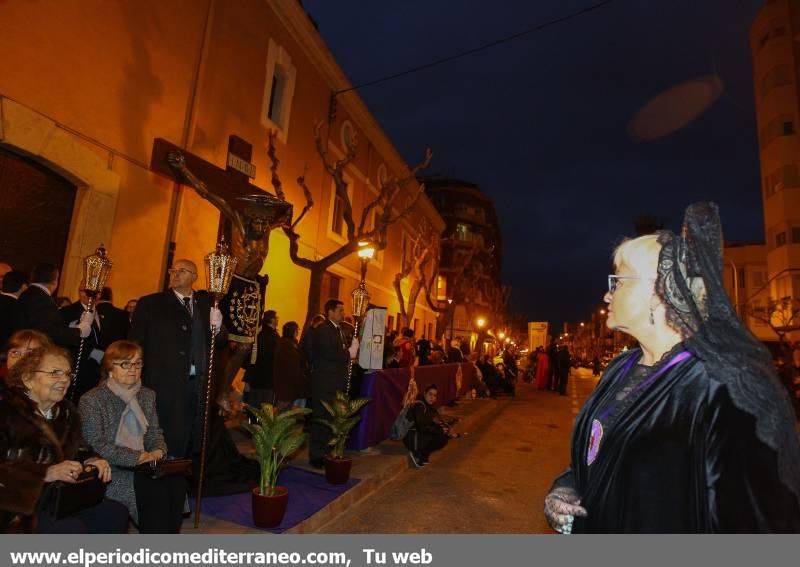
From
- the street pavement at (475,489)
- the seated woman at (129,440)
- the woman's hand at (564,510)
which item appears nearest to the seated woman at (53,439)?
the seated woman at (129,440)

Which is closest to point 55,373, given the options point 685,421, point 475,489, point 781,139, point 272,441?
point 272,441

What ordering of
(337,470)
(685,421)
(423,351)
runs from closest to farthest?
(685,421), (337,470), (423,351)

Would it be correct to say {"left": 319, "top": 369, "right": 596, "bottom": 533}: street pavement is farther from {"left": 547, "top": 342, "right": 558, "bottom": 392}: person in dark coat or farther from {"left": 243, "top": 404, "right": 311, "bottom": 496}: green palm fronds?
{"left": 547, "top": 342, "right": 558, "bottom": 392}: person in dark coat

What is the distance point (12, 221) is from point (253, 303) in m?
4.37

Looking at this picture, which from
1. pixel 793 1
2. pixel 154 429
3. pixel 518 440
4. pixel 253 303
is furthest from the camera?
pixel 793 1

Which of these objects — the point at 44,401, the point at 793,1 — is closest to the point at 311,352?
the point at 44,401

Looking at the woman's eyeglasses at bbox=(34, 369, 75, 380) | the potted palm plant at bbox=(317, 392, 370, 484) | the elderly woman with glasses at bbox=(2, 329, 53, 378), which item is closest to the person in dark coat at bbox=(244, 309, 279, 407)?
the potted palm plant at bbox=(317, 392, 370, 484)

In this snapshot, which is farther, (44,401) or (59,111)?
(59,111)

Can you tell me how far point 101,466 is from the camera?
10.1ft

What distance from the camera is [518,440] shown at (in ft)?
33.1

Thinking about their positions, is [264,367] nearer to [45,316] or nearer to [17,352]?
[45,316]

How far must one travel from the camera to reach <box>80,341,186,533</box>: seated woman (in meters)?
3.41

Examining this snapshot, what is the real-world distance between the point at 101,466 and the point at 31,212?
5615 mm
